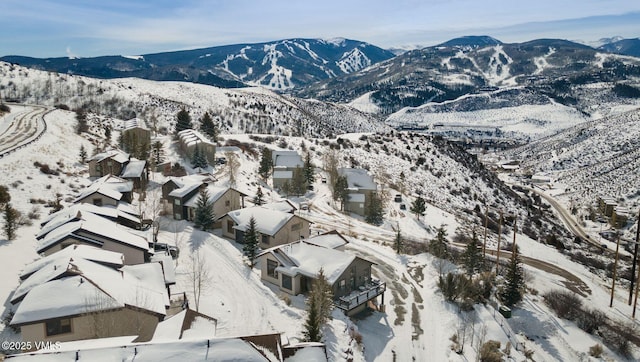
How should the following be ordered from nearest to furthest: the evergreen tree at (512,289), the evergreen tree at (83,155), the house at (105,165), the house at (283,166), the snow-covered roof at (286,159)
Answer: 1. the evergreen tree at (512,289)
2. the house at (105,165)
3. the evergreen tree at (83,155)
4. the house at (283,166)
5. the snow-covered roof at (286,159)

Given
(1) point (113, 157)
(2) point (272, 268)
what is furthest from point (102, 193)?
(2) point (272, 268)

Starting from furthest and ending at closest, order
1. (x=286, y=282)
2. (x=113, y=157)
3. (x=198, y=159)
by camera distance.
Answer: (x=198, y=159), (x=113, y=157), (x=286, y=282)

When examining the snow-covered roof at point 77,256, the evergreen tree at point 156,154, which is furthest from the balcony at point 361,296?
the evergreen tree at point 156,154

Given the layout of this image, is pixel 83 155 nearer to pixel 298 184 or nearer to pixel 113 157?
pixel 113 157

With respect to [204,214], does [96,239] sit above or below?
above

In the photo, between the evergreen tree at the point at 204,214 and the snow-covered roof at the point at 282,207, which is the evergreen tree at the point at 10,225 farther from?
the snow-covered roof at the point at 282,207

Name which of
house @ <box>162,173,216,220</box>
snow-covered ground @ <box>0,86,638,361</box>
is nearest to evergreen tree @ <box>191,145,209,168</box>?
snow-covered ground @ <box>0,86,638,361</box>

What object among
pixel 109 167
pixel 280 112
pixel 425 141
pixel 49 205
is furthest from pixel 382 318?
pixel 280 112
